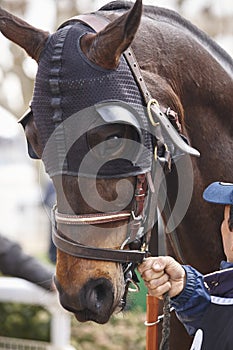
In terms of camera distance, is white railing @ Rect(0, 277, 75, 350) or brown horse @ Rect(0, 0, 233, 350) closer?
brown horse @ Rect(0, 0, 233, 350)

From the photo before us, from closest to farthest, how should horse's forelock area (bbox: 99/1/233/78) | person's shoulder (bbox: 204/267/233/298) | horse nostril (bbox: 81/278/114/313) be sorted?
horse nostril (bbox: 81/278/114/313) → person's shoulder (bbox: 204/267/233/298) → horse's forelock area (bbox: 99/1/233/78)

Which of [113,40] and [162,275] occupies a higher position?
[113,40]

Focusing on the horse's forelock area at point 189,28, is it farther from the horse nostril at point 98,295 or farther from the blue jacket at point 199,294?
the horse nostril at point 98,295

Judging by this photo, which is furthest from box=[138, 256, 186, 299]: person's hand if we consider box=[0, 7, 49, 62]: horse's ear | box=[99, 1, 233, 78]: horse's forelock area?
box=[99, 1, 233, 78]: horse's forelock area

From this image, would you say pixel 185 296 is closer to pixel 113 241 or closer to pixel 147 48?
pixel 113 241

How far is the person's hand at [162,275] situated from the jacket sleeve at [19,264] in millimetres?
2682

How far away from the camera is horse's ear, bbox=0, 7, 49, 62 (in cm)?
266

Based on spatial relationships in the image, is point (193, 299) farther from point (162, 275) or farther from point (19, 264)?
point (19, 264)

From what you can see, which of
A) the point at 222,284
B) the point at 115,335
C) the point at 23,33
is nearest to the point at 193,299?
the point at 222,284

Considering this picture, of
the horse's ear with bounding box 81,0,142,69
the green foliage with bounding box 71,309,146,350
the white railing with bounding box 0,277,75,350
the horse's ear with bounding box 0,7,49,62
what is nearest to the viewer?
the horse's ear with bounding box 81,0,142,69

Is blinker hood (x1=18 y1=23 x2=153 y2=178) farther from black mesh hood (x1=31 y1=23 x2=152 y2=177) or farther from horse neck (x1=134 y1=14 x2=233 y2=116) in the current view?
horse neck (x1=134 y1=14 x2=233 y2=116)

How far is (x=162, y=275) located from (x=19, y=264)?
2854 millimetres

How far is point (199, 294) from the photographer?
250 centimetres

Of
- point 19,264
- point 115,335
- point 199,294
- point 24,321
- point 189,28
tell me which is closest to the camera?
point 199,294
